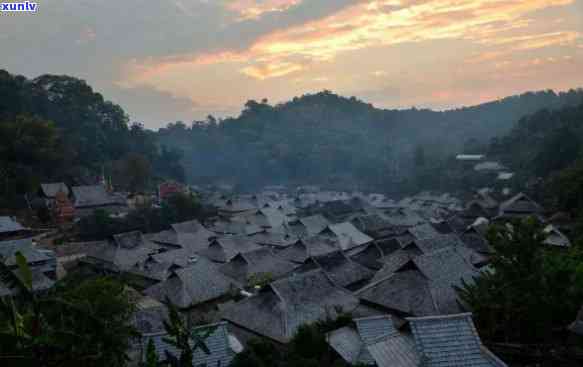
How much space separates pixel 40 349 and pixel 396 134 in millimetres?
155853

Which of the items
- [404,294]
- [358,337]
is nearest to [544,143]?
[404,294]

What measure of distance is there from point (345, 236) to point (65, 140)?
147ft

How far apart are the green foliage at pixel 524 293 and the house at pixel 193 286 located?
15.0 m

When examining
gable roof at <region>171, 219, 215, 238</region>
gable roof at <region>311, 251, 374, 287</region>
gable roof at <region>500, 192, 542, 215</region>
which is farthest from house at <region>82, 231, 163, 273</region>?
gable roof at <region>500, 192, 542, 215</region>

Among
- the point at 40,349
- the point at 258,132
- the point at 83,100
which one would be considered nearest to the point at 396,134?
the point at 258,132

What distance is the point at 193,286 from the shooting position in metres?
25.1

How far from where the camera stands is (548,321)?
1552 centimetres

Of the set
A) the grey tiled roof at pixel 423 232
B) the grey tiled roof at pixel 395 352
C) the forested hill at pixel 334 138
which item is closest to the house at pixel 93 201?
the grey tiled roof at pixel 423 232

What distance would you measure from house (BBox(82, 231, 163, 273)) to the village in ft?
0.33

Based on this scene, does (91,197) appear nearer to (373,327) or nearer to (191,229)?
(191,229)

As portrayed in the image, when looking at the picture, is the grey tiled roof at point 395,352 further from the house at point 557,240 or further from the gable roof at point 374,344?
the house at point 557,240

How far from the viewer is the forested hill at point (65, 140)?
47.1m

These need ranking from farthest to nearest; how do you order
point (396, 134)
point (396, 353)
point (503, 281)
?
point (396, 134), point (503, 281), point (396, 353)

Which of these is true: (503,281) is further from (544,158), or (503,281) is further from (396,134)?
(396,134)
